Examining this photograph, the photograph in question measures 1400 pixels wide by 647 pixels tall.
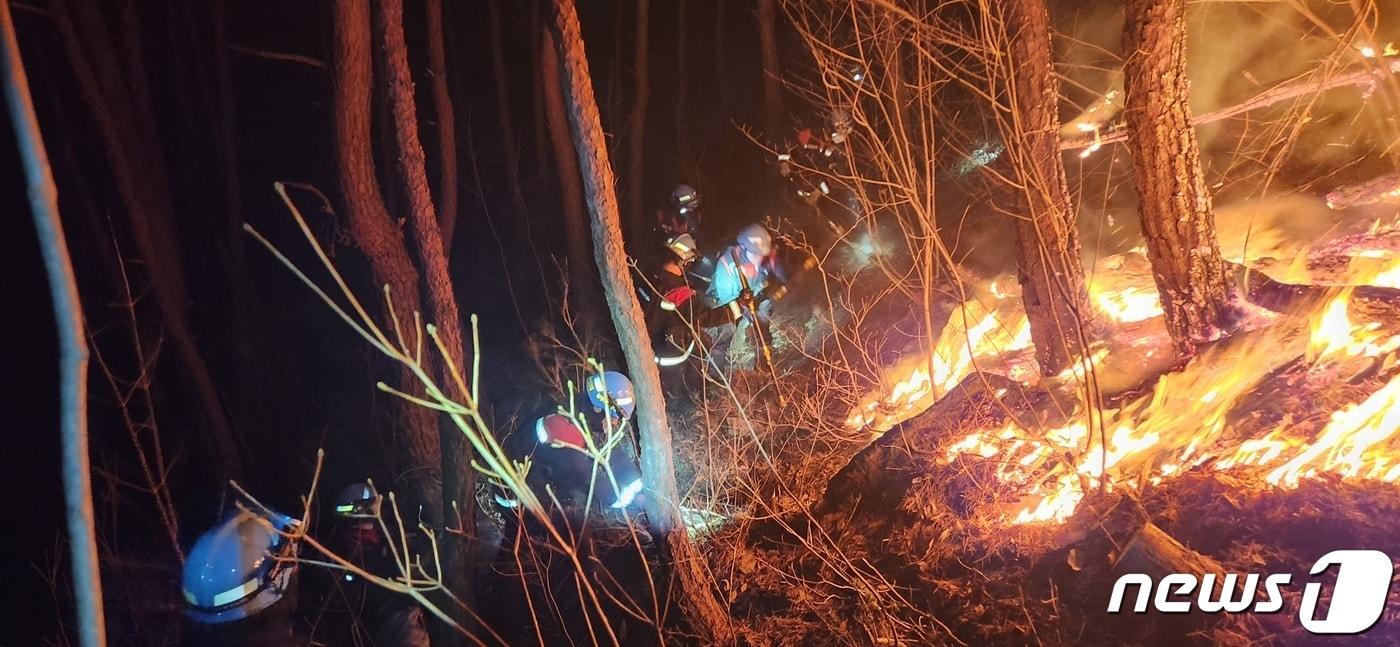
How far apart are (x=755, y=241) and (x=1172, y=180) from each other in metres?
4.16

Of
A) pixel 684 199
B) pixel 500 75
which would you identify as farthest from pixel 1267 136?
pixel 500 75

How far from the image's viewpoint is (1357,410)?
3990mm

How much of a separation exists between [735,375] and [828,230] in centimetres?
322

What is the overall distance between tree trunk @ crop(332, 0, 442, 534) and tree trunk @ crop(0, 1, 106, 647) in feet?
10.1

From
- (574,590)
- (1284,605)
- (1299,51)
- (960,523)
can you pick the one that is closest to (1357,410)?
(1284,605)

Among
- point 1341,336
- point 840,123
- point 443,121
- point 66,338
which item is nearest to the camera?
point 66,338

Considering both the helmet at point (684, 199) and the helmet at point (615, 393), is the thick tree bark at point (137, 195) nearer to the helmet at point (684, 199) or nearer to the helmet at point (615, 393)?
the helmet at point (615, 393)

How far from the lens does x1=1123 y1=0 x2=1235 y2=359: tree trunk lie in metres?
4.53

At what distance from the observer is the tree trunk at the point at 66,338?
2115 millimetres

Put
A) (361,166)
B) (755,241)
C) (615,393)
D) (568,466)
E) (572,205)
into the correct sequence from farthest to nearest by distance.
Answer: (572,205), (755,241), (615,393), (568,466), (361,166)

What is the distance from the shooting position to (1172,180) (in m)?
4.71

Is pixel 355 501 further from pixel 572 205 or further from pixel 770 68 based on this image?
pixel 770 68

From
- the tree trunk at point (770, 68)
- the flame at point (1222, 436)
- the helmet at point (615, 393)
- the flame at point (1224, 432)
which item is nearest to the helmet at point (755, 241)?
the helmet at point (615, 393)

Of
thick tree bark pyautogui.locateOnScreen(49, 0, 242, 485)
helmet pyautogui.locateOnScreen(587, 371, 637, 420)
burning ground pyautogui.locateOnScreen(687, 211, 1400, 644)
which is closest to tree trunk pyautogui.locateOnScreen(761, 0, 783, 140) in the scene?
helmet pyautogui.locateOnScreen(587, 371, 637, 420)
